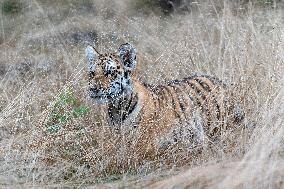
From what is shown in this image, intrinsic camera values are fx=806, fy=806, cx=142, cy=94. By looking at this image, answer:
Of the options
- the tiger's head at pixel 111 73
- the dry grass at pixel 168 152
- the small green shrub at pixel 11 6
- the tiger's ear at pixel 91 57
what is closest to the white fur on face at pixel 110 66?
the tiger's head at pixel 111 73

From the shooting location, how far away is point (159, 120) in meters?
5.42

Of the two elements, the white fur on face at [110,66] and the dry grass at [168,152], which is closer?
the dry grass at [168,152]

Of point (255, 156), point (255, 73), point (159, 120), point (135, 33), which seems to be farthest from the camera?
point (135, 33)

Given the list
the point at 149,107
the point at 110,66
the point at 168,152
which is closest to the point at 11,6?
the point at 110,66

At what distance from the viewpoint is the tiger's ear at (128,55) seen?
5613mm

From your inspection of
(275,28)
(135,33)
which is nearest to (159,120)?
(275,28)

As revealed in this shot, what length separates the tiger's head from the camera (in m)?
5.40

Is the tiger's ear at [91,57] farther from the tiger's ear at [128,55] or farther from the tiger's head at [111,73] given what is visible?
the tiger's ear at [128,55]

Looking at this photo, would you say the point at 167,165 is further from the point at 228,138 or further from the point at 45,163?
the point at 45,163

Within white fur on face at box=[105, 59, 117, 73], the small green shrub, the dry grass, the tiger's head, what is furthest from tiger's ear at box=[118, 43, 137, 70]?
the small green shrub

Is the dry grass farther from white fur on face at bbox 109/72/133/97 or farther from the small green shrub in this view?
the small green shrub

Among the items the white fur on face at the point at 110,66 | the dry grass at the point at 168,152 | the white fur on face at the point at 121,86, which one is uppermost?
the white fur on face at the point at 110,66

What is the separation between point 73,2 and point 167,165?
5868mm

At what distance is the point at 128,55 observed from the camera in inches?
222
